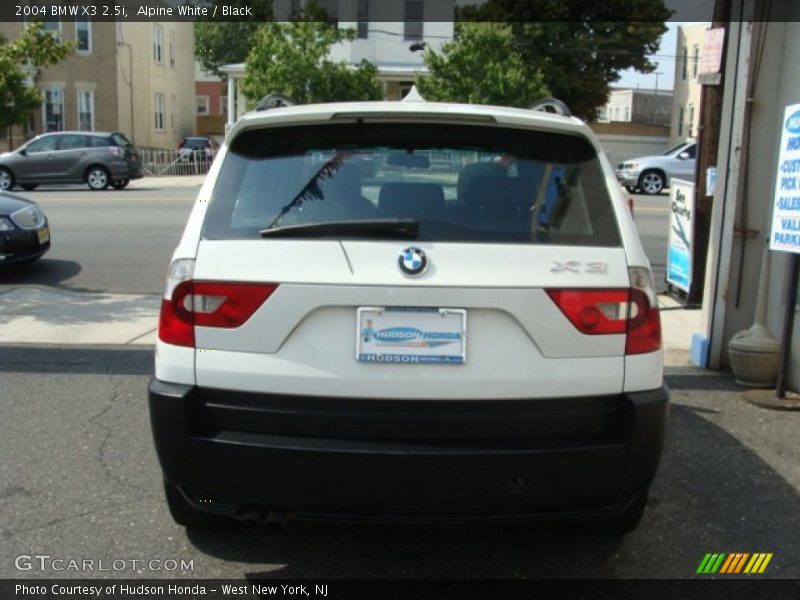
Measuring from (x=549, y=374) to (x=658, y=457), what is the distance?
0.56 metres

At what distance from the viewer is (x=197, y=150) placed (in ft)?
121

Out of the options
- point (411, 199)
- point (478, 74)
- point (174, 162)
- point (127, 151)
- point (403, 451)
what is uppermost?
point (478, 74)

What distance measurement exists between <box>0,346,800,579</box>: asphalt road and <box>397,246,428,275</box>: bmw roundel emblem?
3.15 ft

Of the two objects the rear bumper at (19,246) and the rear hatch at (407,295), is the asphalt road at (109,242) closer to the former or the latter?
the rear bumper at (19,246)

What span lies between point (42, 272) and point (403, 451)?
8.94 metres

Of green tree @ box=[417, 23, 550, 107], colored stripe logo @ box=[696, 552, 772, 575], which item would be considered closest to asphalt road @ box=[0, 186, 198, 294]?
colored stripe logo @ box=[696, 552, 772, 575]

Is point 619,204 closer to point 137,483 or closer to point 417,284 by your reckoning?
point 417,284

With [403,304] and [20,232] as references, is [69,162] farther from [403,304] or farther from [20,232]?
[403,304]

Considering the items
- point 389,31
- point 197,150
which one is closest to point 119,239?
point 389,31

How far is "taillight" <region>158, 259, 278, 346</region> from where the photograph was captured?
9.58 feet

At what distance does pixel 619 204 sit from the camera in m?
3.16

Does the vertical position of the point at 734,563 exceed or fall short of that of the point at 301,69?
it falls short

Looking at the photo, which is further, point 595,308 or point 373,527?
point 373,527

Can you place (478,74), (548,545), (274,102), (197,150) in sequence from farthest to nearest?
(197,150) < (478,74) < (274,102) < (548,545)
